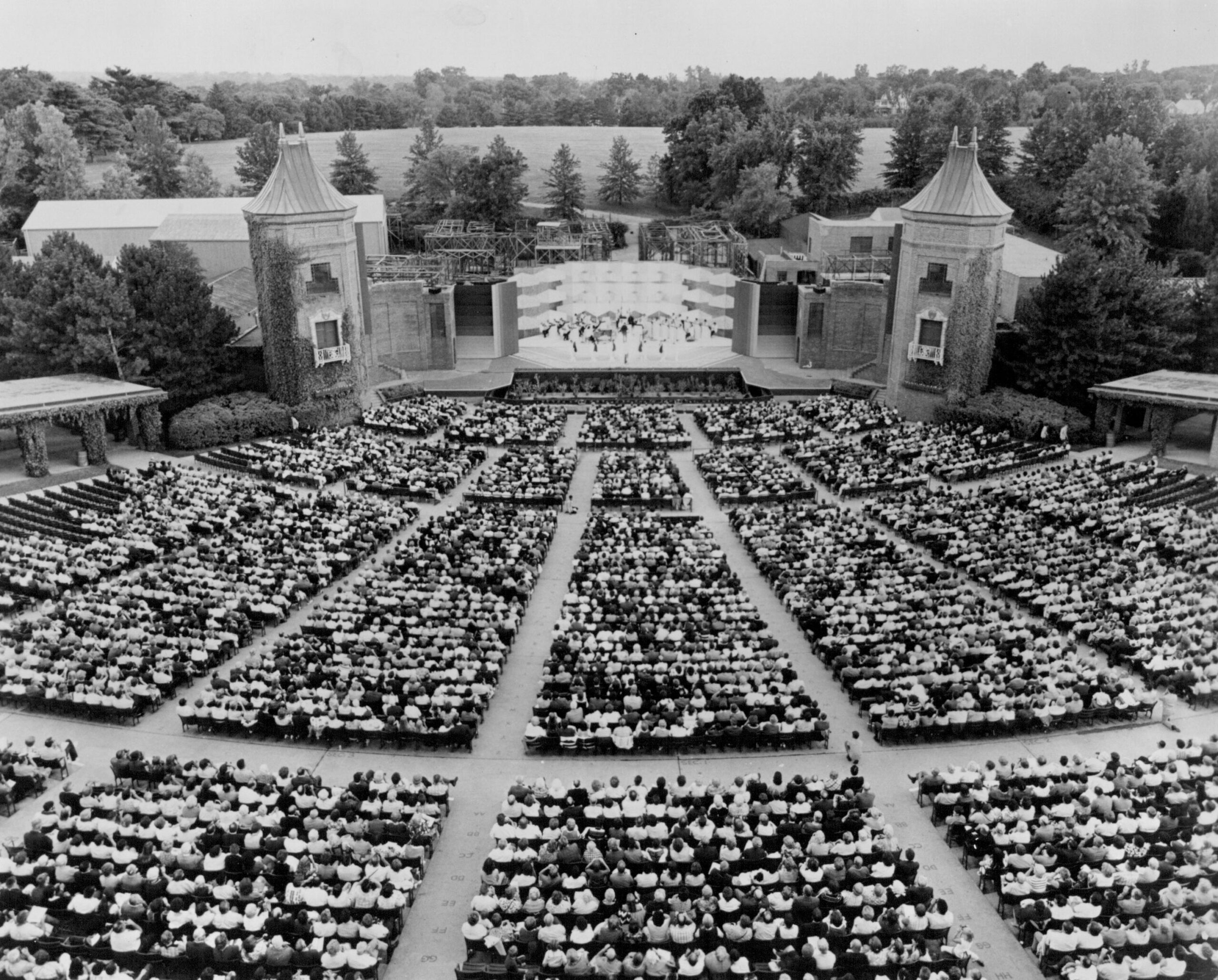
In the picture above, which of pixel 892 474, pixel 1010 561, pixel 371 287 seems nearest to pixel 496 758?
pixel 1010 561

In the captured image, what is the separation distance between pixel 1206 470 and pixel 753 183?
182 ft

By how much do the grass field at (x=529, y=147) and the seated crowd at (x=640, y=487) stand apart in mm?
67883

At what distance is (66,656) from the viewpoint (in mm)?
24609

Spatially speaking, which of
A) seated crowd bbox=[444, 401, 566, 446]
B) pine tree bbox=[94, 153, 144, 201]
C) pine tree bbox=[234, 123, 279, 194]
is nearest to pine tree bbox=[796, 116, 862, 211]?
pine tree bbox=[234, 123, 279, 194]

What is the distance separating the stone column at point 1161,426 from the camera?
41.5 m

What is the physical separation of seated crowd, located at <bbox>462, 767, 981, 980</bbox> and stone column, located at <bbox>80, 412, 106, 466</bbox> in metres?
30.6

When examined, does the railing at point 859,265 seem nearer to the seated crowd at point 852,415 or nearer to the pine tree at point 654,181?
the seated crowd at point 852,415

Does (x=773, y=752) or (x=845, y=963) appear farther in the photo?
(x=773, y=752)

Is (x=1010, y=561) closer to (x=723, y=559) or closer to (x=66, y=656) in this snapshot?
(x=723, y=559)

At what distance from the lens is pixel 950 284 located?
50.8m

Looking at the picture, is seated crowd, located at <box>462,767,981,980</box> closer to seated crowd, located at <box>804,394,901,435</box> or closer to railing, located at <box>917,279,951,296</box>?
seated crowd, located at <box>804,394,901,435</box>

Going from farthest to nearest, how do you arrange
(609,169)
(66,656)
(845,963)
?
(609,169) < (66,656) < (845,963)

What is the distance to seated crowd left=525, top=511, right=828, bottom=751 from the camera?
869 inches

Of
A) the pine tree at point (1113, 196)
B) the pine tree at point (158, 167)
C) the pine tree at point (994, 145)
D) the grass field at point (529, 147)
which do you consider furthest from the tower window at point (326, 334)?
the pine tree at point (994, 145)
